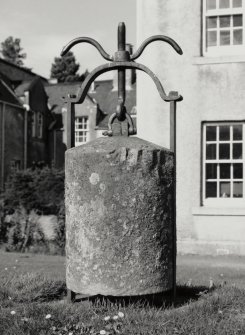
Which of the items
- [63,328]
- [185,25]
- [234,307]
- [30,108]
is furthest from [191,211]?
[30,108]

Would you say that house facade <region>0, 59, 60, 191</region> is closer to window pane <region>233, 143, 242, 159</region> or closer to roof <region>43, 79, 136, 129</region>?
roof <region>43, 79, 136, 129</region>

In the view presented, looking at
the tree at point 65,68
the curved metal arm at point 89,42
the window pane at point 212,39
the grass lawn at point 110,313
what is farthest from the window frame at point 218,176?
the tree at point 65,68

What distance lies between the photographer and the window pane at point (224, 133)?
42.3ft

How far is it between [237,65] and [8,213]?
6868 millimetres

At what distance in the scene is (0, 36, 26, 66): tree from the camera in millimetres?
78500

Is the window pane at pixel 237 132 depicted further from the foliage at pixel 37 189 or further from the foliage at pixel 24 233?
the foliage at pixel 37 189

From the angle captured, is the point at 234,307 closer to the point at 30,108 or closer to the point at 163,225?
the point at 163,225

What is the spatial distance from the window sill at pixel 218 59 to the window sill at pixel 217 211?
334 centimetres

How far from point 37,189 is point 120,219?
1720 centimetres

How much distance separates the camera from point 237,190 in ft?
42.4

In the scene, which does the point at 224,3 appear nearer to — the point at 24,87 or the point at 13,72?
the point at 24,87

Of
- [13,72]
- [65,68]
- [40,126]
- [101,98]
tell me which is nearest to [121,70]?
[40,126]

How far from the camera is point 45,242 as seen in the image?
13.4 metres

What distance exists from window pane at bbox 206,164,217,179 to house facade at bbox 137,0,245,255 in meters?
0.02
